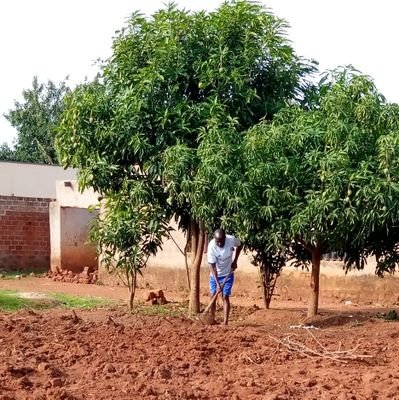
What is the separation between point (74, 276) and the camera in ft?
65.9

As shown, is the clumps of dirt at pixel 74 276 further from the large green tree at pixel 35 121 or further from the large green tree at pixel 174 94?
the large green tree at pixel 35 121

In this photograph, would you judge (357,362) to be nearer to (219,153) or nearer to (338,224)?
(338,224)

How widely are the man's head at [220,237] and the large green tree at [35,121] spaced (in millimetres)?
26809

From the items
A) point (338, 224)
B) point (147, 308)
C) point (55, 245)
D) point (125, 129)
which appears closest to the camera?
point (338, 224)

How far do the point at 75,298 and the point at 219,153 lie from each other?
6.29m

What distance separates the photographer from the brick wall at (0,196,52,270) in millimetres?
22094

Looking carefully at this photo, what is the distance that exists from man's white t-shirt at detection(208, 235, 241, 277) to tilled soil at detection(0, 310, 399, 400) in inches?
56.8

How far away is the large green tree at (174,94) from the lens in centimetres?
1136

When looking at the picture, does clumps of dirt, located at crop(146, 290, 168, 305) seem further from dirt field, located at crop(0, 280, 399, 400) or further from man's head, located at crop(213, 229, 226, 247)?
dirt field, located at crop(0, 280, 399, 400)

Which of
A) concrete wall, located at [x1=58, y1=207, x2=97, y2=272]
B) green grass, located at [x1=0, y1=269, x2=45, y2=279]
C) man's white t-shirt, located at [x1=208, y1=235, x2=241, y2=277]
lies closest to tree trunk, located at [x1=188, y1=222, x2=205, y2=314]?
man's white t-shirt, located at [x1=208, y1=235, x2=241, y2=277]

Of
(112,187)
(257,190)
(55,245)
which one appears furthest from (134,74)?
(55,245)

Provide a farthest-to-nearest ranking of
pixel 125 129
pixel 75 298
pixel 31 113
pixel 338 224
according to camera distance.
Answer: pixel 31 113 < pixel 75 298 < pixel 125 129 < pixel 338 224

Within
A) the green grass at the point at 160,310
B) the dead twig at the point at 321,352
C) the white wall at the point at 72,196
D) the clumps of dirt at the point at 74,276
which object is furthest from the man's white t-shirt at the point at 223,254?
the white wall at the point at 72,196

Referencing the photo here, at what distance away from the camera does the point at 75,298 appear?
1559 centimetres
